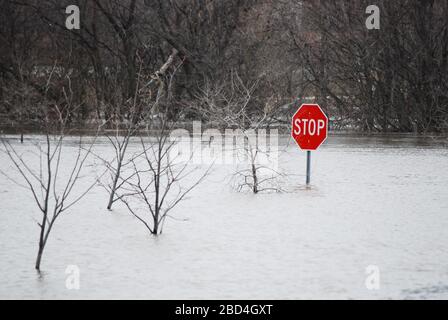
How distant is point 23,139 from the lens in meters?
33.9

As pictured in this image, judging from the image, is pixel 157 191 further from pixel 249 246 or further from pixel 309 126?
pixel 309 126

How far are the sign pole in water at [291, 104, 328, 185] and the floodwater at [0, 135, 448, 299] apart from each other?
102cm

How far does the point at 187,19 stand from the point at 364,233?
31.6 meters

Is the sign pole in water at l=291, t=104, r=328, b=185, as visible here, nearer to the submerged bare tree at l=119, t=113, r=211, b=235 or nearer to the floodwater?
the floodwater

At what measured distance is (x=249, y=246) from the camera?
39.5 ft

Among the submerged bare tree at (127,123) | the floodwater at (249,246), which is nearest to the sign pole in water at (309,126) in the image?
the floodwater at (249,246)

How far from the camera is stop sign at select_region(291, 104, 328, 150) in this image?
716 inches

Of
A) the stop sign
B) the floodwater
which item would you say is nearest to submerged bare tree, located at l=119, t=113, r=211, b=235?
the floodwater

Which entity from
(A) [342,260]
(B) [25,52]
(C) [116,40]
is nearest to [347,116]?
(C) [116,40]

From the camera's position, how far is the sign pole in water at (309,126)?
716 inches

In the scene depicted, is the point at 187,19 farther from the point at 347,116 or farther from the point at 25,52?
the point at 25,52

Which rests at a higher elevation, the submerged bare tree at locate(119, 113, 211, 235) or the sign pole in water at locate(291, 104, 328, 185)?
the sign pole in water at locate(291, 104, 328, 185)

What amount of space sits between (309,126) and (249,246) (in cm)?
709
